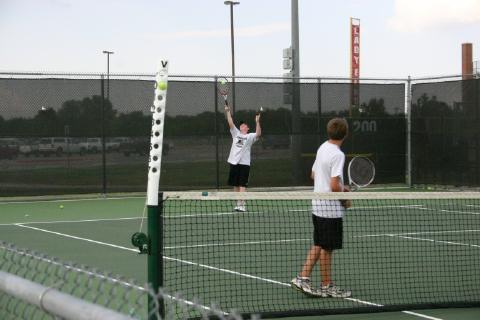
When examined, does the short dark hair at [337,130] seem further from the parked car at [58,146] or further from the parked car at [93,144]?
the parked car at [93,144]

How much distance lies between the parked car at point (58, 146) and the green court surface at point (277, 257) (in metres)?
2.63

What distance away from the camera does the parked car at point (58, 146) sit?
53.9ft

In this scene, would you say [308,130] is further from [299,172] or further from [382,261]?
[382,261]

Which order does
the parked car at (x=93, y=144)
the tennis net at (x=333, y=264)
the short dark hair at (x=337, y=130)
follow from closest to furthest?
the tennis net at (x=333, y=264) → the short dark hair at (x=337, y=130) → the parked car at (x=93, y=144)

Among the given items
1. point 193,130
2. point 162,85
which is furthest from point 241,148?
point 162,85

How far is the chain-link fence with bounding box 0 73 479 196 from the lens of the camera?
16.4 metres

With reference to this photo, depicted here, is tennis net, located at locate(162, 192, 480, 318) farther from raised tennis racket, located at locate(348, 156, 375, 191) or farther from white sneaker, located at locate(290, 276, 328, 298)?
raised tennis racket, located at locate(348, 156, 375, 191)

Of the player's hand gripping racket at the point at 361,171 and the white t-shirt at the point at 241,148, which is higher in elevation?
the white t-shirt at the point at 241,148

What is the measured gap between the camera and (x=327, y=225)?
6.50 m

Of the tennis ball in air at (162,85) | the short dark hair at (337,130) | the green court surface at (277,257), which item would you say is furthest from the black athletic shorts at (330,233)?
the tennis ball in air at (162,85)

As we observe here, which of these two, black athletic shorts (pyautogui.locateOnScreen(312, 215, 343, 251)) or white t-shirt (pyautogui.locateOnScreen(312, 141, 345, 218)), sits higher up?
white t-shirt (pyautogui.locateOnScreen(312, 141, 345, 218))

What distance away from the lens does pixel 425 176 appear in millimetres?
19156

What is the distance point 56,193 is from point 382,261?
10.1m

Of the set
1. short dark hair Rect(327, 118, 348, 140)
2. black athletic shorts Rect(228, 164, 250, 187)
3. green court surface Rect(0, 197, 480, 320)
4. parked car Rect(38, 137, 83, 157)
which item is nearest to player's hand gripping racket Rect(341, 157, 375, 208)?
green court surface Rect(0, 197, 480, 320)
